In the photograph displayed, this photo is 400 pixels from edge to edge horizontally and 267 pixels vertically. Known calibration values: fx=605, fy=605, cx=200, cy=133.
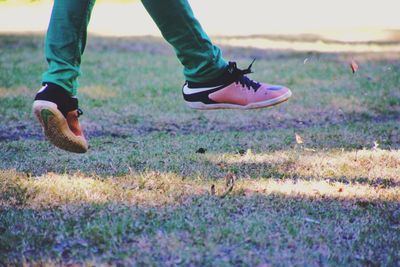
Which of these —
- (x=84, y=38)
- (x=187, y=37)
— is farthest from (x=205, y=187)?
(x=84, y=38)

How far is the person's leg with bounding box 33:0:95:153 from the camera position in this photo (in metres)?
3.13

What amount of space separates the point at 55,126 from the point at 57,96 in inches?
6.6

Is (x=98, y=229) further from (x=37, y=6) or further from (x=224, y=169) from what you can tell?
(x=37, y=6)

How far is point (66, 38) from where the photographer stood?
10.4 feet

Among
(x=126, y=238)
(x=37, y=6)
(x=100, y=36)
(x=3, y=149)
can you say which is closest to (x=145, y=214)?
(x=126, y=238)

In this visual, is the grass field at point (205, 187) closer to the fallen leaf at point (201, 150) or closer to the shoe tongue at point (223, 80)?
the fallen leaf at point (201, 150)

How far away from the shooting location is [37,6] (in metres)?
20.7

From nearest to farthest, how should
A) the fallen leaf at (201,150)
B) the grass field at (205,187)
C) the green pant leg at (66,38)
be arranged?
the grass field at (205,187) < the green pant leg at (66,38) < the fallen leaf at (201,150)

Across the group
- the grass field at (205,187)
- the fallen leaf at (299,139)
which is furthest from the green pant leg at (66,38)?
the fallen leaf at (299,139)

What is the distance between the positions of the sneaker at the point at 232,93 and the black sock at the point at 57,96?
0.74 metres

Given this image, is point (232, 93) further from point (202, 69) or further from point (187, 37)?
point (187, 37)

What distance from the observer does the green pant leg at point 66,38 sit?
3117 millimetres

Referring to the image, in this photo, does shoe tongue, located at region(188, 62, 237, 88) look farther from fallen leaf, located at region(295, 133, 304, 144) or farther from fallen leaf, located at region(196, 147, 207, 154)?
fallen leaf, located at region(295, 133, 304, 144)

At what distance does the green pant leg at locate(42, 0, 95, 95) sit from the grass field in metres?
0.68
